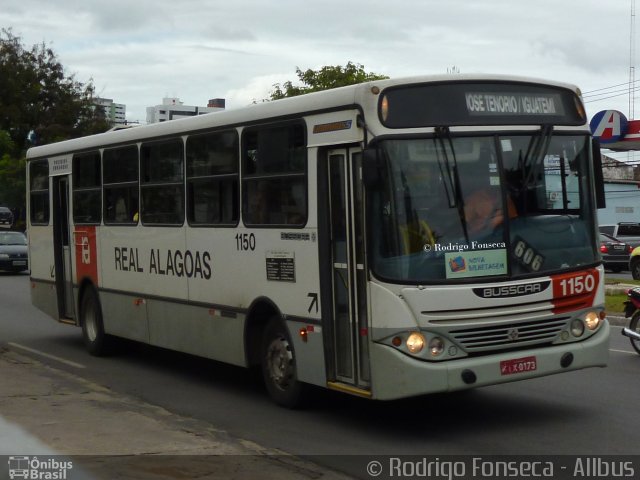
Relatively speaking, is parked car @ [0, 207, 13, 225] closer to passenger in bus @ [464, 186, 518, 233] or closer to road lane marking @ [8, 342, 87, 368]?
road lane marking @ [8, 342, 87, 368]

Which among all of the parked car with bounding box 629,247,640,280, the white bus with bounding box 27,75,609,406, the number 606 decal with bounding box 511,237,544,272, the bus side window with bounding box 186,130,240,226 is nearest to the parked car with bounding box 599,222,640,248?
the parked car with bounding box 629,247,640,280

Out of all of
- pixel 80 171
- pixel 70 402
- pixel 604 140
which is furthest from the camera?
pixel 604 140

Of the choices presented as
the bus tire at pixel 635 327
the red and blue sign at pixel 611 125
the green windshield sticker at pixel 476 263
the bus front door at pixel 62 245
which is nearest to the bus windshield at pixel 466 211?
the green windshield sticker at pixel 476 263

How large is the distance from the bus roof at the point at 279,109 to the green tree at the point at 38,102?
5726 centimetres

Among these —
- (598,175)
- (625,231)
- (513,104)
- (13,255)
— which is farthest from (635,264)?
(513,104)

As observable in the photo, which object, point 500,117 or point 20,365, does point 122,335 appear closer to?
point 20,365

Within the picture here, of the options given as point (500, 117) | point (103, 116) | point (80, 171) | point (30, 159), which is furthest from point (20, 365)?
point (103, 116)

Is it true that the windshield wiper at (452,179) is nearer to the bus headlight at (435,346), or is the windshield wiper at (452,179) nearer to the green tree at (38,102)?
the bus headlight at (435,346)

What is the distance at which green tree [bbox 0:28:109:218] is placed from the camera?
71500 mm

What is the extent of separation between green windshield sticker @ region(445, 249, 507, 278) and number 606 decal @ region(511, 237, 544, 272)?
137 millimetres

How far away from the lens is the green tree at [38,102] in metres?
71.5

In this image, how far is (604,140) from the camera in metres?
43.5

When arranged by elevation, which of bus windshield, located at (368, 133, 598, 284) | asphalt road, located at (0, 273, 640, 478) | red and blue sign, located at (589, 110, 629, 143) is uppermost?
red and blue sign, located at (589, 110, 629, 143)

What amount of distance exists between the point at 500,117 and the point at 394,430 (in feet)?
9.57
